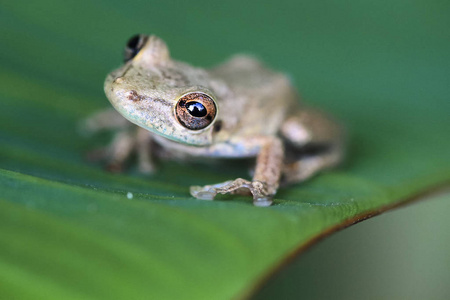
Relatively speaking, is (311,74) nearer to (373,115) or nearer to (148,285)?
(373,115)

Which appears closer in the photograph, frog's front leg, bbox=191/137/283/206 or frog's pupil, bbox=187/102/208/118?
frog's front leg, bbox=191/137/283/206

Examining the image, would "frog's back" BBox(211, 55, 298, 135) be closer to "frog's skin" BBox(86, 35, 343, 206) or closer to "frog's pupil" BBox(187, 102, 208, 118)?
"frog's skin" BBox(86, 35, 343, 206)

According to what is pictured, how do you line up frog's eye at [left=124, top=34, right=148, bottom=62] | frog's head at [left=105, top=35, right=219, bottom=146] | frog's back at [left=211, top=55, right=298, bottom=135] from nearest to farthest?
frog's head at [left=105, top=35, right=219, bottom=146] → frog's eye at [left=124, top=34, right=148, bottom=62] → frog's back at [left=211, top=55, right=298, bottom=135]

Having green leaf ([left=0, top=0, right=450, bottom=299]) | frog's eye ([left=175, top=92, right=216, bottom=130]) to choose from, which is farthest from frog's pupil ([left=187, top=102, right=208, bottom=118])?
green leaf ([left=0, top=0, right=450, bottom=299])

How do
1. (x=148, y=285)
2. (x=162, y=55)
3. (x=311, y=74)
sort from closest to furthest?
(x=148, y=285) → (x=162, y=55) → (x=311, y=74)

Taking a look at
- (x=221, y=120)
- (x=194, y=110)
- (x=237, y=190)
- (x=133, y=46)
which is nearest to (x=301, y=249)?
(x=237, y=190)

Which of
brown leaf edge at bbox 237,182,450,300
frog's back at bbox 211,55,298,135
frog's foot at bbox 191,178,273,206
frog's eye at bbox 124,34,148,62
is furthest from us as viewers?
frog's back at bbox 211,55,298,135

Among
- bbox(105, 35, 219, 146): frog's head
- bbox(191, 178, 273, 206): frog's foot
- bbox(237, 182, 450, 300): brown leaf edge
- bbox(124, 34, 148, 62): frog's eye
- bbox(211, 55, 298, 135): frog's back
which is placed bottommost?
bbox(237, 182, 450, 300): brown leaf edge

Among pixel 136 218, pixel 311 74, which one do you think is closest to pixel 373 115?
pixel 311 74

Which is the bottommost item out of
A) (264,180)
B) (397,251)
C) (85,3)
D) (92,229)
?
(92,229)
